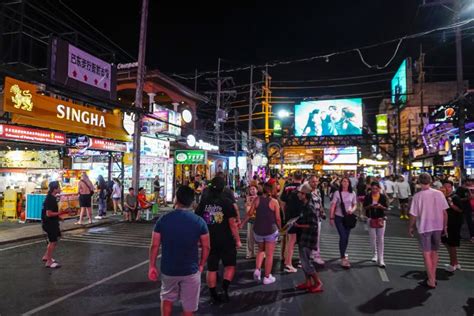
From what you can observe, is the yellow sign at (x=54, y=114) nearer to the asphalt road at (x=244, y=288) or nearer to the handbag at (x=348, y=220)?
the asphalt road at (x=244, y=288)

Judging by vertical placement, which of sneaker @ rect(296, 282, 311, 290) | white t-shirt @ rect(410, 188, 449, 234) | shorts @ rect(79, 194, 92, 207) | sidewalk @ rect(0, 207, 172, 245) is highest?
white t-shirt @ rect(410, 188, 449, 234)

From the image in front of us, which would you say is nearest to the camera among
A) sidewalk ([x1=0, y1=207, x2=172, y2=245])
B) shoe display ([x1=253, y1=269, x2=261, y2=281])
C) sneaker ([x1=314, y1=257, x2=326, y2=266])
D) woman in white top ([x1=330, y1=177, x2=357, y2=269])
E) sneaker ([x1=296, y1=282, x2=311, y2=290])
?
sneaker ([x1=296, y1=282, x2=311, y2=290])

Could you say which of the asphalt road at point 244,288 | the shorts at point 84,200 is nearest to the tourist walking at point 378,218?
the asphalt road at point 244,288

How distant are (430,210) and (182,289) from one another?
470 centimetres

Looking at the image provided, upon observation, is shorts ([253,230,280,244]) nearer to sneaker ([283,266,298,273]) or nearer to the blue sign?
sneaker ([283,266,298,273])

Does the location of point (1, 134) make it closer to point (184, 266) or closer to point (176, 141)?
point (184, 266)

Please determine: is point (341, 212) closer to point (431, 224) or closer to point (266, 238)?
point (431, 224)

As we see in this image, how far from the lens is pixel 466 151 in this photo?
1435 centimetres

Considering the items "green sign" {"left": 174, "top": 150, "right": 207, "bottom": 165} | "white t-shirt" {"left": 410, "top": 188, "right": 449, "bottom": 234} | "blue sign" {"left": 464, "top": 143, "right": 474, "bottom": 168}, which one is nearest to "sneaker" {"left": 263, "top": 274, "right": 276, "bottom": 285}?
"white t-shirt" {"left": 410, "top": 188, "right": 449, "bottom": 234}

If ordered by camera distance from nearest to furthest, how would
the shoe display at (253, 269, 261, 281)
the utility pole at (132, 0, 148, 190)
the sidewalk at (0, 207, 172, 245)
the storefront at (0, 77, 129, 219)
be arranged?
1. the shoe display at (253, 269, 261, 281)
2. the sidewalk at (0, 207, 172, 245)
3. the storefront at (0, 77, 129, 219)
4. the utility pole at (132, 0, 148, 190)

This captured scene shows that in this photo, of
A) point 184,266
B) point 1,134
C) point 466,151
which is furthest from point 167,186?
point 184,266

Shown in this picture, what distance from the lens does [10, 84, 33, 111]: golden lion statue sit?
12172mm

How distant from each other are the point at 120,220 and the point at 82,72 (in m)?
6.29

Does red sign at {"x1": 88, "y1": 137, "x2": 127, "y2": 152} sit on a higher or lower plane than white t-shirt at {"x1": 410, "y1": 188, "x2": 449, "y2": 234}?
higher
